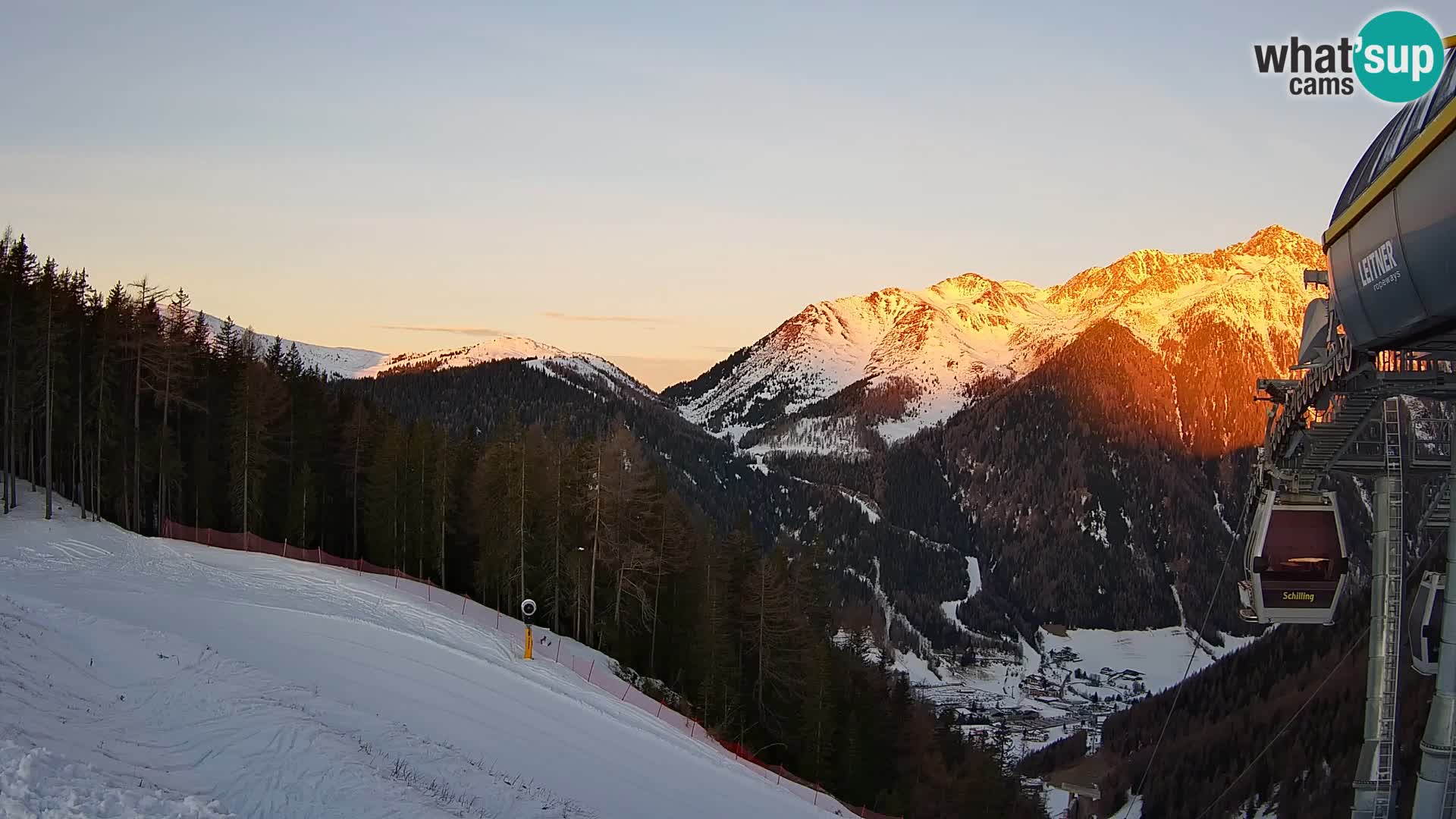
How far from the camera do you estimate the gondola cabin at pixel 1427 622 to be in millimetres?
14852

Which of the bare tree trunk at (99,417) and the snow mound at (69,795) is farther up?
the bare tree trunk at (99,417)

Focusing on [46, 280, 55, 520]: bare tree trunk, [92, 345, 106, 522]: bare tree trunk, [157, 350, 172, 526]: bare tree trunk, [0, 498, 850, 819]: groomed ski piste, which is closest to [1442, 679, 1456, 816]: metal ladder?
[0, 498, 850, 819]: groomed ski piste

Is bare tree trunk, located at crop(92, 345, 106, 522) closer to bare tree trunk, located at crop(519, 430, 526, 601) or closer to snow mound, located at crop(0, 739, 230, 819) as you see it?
bare tree trunk, located at crop(519, 430, 526, 601)

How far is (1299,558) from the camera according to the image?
19.7m

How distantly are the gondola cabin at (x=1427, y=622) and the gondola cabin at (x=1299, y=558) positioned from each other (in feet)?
15.1

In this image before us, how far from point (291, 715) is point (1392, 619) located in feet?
59.1

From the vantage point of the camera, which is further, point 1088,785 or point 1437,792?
point 1088,785

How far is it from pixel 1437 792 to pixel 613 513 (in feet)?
116

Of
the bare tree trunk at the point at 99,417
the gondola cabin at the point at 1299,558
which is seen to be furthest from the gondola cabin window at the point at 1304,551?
the bare tree trunk at the point at 99,417

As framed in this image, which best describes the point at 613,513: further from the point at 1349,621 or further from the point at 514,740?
the point at 1349,621

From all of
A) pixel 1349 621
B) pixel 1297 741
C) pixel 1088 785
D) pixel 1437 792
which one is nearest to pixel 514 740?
pixel 1437 792

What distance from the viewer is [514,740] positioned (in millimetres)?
22625

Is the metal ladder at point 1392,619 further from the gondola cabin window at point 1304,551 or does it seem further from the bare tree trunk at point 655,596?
the bare tree trunk at point 655,596

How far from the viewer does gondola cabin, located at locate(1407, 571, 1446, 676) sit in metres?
14.9
